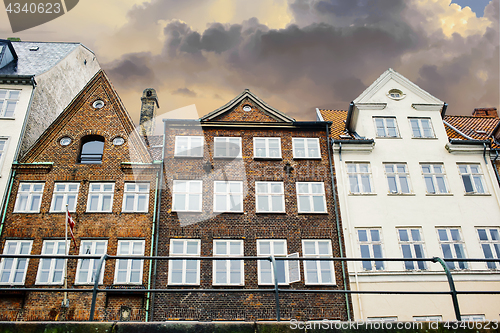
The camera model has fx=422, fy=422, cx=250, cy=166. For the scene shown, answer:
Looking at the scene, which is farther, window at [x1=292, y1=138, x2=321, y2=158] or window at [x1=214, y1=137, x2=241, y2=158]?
window at [x1=292, y1=138, x2=321, y2=158]

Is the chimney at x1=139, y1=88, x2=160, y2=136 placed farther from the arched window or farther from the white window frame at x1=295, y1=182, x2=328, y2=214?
the white window frame at x1=295, y1=182, x2=328, y2=214

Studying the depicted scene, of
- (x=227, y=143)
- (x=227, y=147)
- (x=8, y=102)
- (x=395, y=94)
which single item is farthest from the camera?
(x=395, y=94)

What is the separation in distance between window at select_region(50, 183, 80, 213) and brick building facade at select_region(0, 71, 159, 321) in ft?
0.15

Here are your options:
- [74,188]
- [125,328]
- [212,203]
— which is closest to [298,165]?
[212,203]

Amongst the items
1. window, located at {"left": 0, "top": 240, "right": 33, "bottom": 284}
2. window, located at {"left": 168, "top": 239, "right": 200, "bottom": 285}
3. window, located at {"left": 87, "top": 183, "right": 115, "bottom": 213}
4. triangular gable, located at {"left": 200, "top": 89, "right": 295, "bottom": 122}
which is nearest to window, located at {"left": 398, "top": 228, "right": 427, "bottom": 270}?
Answer: triangular gable, located at {"left": 200, "top": 89, "right": 295, "bottom": 122}

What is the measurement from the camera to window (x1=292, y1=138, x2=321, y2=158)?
23.4 metres

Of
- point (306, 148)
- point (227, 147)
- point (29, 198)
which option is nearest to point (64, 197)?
point (29, 198)

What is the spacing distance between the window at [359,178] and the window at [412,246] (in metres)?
2.78

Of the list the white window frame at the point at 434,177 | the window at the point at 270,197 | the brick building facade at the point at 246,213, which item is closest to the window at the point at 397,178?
the white window frame at the point at 434,177

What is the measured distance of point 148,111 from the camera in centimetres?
3070

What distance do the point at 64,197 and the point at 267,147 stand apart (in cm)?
1088

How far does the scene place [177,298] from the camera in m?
19.2

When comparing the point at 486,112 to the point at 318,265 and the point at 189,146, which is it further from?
the point at 189,146

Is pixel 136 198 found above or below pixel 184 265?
above
